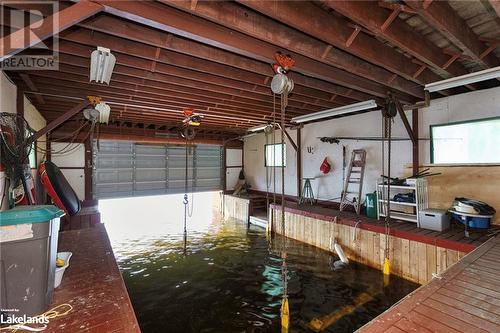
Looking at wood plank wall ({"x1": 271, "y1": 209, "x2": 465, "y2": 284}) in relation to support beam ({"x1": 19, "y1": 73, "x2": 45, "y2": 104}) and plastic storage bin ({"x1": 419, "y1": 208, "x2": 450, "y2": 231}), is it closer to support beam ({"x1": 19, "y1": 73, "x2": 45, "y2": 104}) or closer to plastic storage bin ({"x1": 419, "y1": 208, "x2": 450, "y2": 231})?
plastic storage bin ({"x1": 419, "y1": 208, "x2": 450, "y2": 231})

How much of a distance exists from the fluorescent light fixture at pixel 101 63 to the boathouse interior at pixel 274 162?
0.02 metres

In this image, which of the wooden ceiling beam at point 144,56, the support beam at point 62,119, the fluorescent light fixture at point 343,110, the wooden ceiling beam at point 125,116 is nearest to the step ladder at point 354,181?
the fluorescent light fixture at point 343,110

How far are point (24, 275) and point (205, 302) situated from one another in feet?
8.22

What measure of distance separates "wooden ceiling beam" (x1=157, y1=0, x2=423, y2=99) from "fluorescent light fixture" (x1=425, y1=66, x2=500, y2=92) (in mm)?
646

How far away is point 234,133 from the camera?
10812mm

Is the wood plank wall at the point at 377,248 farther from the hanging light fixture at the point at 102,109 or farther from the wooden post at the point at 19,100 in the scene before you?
the wooden post at the point at 19,100

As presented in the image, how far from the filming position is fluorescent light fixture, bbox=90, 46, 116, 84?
2.75m

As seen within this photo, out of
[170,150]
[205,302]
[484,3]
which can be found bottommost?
[205,302]

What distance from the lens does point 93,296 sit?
2.24m

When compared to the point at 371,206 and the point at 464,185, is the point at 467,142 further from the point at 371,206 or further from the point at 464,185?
the point at 371,206

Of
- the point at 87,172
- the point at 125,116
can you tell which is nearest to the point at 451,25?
the point at 125,116

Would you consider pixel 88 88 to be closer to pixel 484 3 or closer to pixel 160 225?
pixel 160 225

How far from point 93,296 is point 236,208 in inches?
292

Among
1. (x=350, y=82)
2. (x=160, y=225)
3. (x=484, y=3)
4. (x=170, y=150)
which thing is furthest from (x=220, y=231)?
(x=484, y=3)
